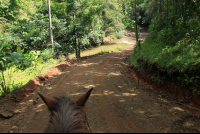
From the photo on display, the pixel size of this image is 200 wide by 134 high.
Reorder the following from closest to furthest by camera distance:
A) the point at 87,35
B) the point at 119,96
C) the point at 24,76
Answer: the point at 119,96 → the point at 24,76 → the point at 87,35

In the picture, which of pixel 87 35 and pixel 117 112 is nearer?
pixel 117 112

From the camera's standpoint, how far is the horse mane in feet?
4.48

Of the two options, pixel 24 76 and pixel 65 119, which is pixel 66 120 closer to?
pixel 65 119

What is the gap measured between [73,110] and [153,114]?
8.39 feet

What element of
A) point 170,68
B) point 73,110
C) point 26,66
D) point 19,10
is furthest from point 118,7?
point 73,110

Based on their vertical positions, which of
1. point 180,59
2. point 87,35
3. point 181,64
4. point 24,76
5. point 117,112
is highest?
point 87,35

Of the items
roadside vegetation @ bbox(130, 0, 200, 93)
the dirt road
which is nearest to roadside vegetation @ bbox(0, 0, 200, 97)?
roadside vegetation @ bbox(130, 0, 200, 93)

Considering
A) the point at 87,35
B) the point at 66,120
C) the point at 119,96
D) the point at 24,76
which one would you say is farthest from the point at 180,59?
the point at 87,35

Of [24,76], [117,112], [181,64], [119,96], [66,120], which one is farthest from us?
[24,76]

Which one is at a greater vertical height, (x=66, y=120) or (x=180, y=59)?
(x=180, y=59)

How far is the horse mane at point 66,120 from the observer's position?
4.48 ft

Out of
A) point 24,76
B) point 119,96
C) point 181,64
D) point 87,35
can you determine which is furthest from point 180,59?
point 87,35

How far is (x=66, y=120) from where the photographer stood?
4.78 ft

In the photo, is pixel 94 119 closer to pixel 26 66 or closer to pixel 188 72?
pixel 188 72
